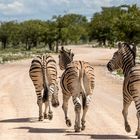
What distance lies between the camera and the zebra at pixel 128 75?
11.9m

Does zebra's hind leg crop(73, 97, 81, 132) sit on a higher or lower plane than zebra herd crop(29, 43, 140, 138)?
lower

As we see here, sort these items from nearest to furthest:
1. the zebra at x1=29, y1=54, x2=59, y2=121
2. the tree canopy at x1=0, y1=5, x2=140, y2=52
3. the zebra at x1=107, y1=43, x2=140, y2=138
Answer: the zebra at x1=107, y1=43, x2=140, y2=138 < the zebra at x1=29, y1=54, x2=59, y2=121 < the tree canopy at x1=0, y1=5, x2=140, y2=52

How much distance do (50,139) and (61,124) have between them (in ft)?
7.56

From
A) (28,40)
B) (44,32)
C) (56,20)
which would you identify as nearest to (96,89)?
(56,20)

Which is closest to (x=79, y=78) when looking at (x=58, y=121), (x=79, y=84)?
(x=79, y=84)

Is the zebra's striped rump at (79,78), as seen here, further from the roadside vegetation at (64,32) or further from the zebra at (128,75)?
the roadside vegetation at (64,32)

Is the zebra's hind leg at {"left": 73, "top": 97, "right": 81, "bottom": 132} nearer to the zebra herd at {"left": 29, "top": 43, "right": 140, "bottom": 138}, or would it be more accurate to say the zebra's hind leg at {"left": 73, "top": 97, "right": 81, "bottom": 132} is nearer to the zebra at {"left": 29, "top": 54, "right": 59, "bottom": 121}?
the zebra herd at {"left": 29, "top": 43, "right": 140, "bottom": 138}

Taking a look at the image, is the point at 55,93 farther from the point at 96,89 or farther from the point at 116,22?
the point at 116,22

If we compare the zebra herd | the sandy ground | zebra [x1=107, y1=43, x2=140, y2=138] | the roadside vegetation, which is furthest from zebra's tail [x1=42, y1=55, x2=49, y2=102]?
the roadside vegetation

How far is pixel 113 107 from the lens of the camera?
18.9 metres

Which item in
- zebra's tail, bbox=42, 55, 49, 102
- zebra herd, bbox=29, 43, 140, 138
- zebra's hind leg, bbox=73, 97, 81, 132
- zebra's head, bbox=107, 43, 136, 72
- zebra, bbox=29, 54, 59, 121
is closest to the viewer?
zebra herd, bbox=29, 43, 140, 138

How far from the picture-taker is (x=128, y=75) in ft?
40.7

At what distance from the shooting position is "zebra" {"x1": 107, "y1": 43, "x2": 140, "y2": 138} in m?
11.9

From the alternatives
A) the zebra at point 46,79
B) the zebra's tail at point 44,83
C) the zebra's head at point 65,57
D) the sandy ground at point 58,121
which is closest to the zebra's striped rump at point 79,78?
the sandy ground at point 58,121
